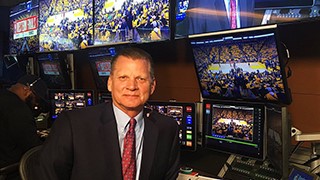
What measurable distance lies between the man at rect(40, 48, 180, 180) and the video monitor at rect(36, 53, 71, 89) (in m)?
3.09

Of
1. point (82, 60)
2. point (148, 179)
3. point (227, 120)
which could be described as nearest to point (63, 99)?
point (82, 60)

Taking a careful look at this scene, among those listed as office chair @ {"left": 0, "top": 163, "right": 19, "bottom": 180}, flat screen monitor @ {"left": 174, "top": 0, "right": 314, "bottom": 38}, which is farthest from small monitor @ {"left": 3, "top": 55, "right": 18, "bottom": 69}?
flat screen monitor @ {"left": 174, "top": 0, "right": 314, "bottom": 38}

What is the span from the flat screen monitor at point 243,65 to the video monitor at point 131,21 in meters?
0.66

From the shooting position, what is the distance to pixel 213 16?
2.61m

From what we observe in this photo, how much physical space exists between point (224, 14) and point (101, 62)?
173 centimetres

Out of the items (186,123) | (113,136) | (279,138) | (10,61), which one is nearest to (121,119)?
(113,136)

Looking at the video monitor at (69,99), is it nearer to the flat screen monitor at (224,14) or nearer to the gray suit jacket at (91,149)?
the flat screen monitor at (224,14)

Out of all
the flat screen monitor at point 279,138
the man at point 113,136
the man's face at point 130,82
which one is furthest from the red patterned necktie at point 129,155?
the flat screen monitor at point 279,138

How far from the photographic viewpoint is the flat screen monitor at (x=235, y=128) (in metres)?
2.17

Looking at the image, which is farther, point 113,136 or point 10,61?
point 10,61

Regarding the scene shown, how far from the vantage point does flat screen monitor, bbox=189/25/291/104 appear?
1975mm

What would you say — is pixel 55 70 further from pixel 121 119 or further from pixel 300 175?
pixel 300 175

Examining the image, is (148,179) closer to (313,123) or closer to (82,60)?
(313,123)

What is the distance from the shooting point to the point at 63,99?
13.9 feet
